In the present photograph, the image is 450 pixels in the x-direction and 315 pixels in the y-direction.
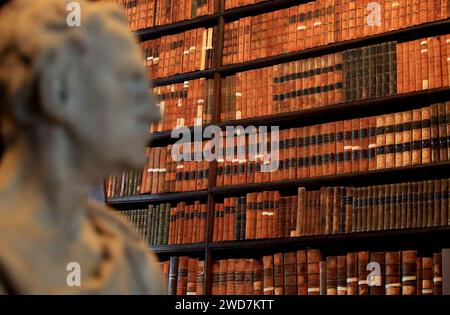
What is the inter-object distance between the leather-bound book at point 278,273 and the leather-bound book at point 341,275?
253 millimetres

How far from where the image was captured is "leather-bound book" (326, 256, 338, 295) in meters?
3.09

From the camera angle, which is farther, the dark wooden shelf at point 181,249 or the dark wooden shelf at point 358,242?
the dark wooden shelf at point 181,249

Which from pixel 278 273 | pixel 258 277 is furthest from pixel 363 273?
pixel 258 277

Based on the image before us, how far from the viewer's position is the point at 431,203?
2.97m

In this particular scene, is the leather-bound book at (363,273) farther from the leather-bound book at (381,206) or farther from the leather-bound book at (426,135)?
the leather-bound book at (426,135)

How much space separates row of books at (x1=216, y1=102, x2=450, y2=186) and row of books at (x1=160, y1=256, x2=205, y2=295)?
38 cm

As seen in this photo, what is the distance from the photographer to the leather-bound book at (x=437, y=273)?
2.88 meters

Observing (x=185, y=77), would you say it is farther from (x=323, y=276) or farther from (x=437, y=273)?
(x=437, y=273)

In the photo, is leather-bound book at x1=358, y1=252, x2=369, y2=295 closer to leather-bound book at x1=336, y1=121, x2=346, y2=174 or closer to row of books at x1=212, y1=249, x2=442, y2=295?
row of books at x1=212, y1=249, x2=442, y2=295

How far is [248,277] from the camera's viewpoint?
3334 millimetres

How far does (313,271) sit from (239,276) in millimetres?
352

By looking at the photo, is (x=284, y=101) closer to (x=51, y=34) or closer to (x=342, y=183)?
(x=342, y=183)

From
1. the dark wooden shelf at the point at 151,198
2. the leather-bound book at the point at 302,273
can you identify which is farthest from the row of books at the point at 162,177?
the leather-bound book at the point at 302,273

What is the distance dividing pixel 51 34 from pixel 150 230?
3021 mm
